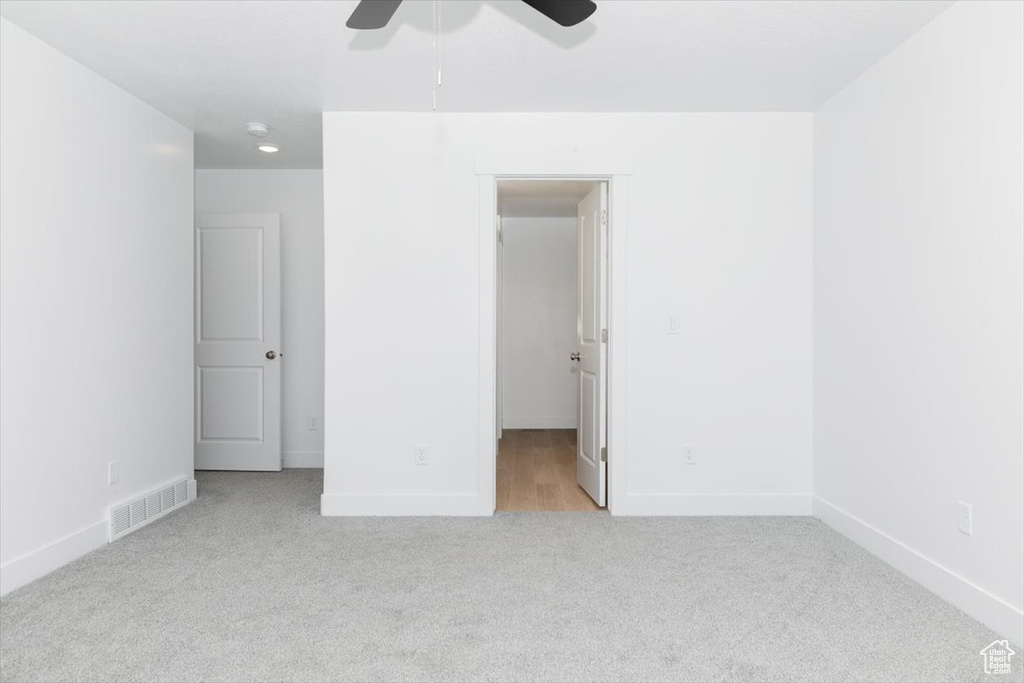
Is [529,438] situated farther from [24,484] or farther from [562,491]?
[24,484]

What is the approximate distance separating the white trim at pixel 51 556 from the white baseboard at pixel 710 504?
2725mm

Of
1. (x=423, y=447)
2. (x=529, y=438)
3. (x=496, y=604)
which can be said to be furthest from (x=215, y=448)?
(x=496, y=604)

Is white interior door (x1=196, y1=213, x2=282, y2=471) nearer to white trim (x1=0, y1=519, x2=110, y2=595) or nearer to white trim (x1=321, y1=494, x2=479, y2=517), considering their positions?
white trim (x1=321, y1=494, x2=479, y2=517)

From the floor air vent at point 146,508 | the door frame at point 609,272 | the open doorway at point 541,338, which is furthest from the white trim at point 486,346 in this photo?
the floor air vent at point 146,508

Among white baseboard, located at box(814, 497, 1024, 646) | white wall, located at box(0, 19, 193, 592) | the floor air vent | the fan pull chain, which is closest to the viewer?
white baseboard, located at box(814, 497, 1024, 646)

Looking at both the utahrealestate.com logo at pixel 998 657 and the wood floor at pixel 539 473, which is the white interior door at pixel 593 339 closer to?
the wood floor at pixel 539 473

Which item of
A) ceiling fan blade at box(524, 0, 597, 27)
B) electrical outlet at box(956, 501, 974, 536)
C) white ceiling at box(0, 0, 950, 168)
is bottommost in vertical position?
electrical outlet at box(956, 501, 974, 536)

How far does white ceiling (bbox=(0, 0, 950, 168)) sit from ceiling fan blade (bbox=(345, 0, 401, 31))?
67 cm

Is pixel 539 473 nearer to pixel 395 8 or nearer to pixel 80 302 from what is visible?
pixel 80 302

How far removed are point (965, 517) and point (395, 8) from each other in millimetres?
2763

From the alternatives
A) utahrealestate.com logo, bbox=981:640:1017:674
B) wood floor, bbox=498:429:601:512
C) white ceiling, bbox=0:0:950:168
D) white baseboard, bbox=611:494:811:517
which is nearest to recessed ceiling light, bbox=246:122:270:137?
white ceiling, bbox=0:0:950:168

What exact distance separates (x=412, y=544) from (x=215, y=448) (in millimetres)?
2486

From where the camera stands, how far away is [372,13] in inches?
70.4

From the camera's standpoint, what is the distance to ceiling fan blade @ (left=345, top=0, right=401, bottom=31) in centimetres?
174
